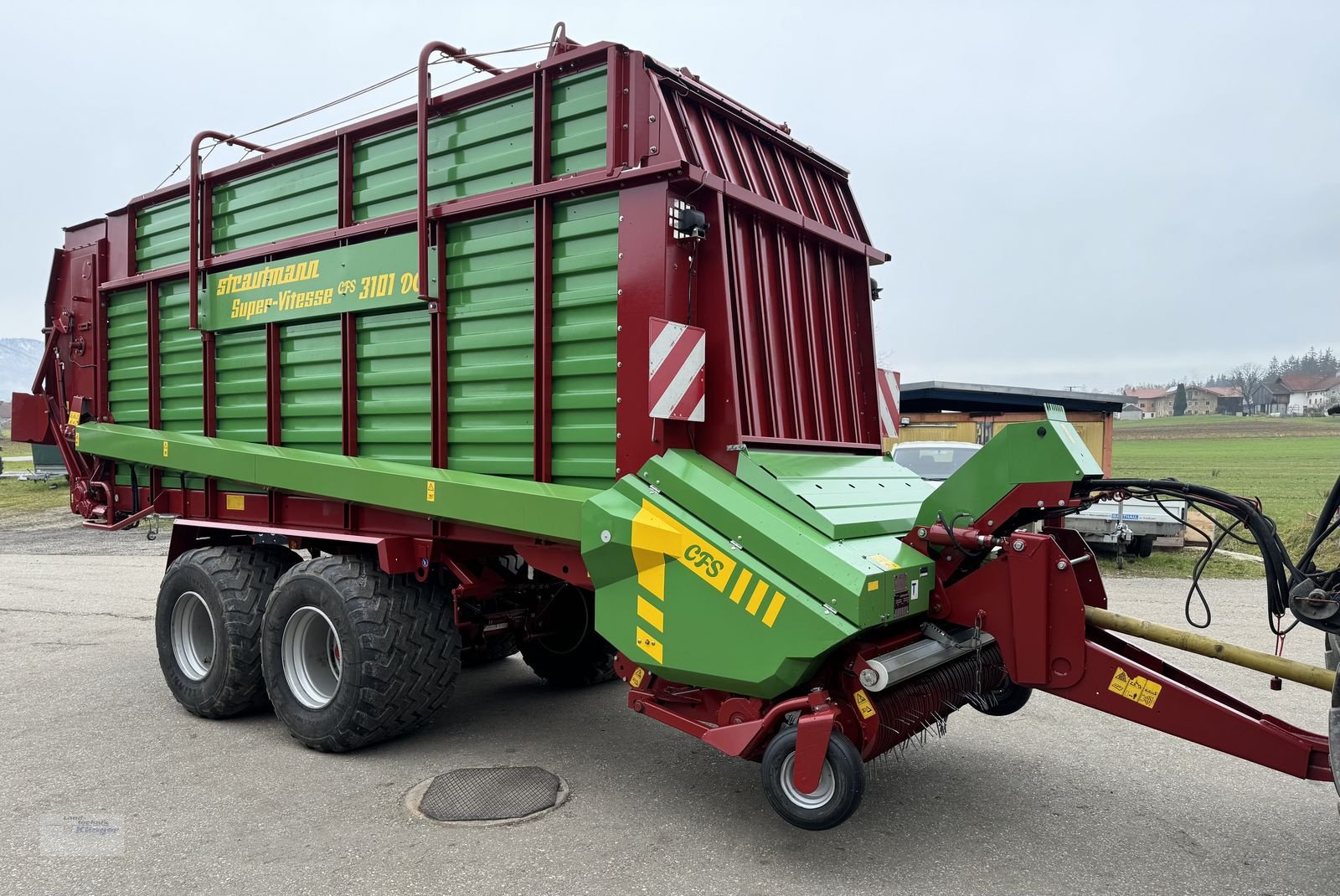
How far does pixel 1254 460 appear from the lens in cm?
3406

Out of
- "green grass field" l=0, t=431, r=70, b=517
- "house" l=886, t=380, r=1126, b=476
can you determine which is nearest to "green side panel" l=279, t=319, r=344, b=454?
"house" l=886, t=380, r=1126, b=476

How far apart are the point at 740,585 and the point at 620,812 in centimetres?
129

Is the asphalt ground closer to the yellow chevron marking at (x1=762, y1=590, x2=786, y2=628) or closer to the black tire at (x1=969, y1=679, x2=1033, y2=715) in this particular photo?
the black tire at (x1=969, y1=679, x2=1033, y2=715)

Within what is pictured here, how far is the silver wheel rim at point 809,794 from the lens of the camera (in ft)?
10.8

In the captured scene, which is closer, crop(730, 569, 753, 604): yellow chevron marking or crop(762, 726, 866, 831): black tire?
crop(762, 726, 866, 831): black tire

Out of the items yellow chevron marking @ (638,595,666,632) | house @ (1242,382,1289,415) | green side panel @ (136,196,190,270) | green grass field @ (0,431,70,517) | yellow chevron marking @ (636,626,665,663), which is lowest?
green grass field @ (0,431,70,517)

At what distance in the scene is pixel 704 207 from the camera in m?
4.05

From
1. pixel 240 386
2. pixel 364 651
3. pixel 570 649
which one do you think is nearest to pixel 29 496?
pixel 240 386

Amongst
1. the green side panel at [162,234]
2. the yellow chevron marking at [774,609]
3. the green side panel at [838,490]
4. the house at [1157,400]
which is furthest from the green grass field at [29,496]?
the house at [1157,400]

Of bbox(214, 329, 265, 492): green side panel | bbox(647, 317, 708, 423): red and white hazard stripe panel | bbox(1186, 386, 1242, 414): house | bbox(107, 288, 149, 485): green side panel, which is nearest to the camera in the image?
bbox(647, 317, 708, 423): red and white hazard stripe panel

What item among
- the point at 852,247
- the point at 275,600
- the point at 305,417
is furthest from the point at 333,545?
the point at 852,247

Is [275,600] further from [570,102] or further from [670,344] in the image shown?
[570,102]

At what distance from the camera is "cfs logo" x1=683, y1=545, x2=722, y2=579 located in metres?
3.57

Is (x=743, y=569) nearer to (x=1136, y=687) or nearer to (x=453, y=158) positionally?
(x=1136, y=687)
